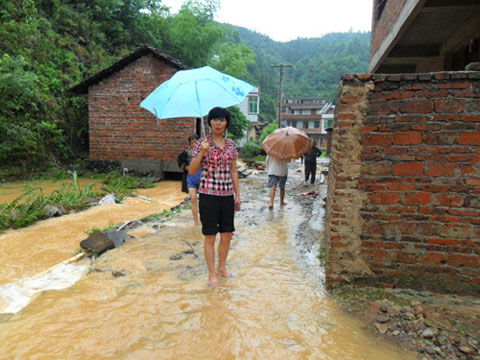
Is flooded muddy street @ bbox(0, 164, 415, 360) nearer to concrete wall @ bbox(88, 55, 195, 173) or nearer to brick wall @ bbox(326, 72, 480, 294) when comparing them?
brick wall @ bbox(326, 72, 480, 294)

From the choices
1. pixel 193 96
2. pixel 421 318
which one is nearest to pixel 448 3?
pixel 193 96

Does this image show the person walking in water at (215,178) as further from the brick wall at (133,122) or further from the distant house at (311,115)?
the distant house at (311,115)

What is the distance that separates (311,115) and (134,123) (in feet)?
139

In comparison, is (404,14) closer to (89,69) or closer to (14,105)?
(14,105)

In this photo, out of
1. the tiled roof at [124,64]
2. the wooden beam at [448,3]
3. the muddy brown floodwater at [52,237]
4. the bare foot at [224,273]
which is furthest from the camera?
the tiled roof at [124,64]

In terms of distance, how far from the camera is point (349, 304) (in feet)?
10.1

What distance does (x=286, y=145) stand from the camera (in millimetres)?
6895

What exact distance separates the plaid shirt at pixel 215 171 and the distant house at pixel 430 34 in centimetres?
352

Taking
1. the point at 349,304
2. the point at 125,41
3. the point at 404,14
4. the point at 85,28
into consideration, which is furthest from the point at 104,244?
the point at 125,41

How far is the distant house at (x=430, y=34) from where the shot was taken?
477 centimetres

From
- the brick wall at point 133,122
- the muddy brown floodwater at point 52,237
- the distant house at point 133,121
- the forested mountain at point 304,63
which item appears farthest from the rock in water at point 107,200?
the forested mountain at point 304,63

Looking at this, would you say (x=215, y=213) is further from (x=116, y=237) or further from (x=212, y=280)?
(x=116, y=237)

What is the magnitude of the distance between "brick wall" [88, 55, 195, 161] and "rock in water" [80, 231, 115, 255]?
299 inches

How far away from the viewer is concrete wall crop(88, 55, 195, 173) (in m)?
12.0
